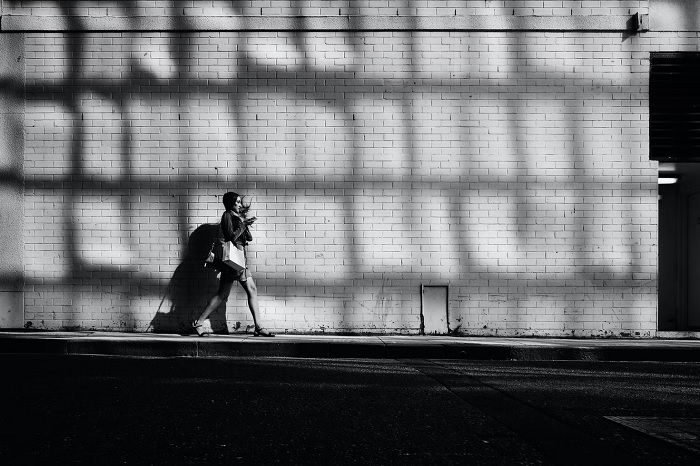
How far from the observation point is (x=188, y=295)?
32.0 ft

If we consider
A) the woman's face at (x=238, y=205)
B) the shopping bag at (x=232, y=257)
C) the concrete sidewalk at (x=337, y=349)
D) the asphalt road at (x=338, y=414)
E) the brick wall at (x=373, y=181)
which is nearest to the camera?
the asphalt road at (x=338, y=414)

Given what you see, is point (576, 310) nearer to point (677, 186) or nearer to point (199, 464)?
point (677, 186)

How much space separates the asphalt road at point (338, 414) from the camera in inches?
128

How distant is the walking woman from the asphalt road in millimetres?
2303

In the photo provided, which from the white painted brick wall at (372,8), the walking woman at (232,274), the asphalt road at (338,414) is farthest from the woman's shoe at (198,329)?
the white painted brick wall at (372,8)

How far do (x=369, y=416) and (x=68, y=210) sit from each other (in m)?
7.06

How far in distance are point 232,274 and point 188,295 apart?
118 centimetres

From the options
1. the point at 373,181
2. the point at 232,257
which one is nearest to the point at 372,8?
the point at 373,181

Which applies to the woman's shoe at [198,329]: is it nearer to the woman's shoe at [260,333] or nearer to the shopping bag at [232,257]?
the woman's shoe at [260,333]

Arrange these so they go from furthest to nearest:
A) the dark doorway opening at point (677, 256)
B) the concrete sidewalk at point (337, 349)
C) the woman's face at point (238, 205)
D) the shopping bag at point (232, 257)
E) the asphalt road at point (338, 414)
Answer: the dark doorway opening at point (677, 256)
the woman's face at point (238, 205)
the shopping bag at point (232, 257)
the concrete sidewalk at point (337, 349)
the asphalt road at point (338, 414)

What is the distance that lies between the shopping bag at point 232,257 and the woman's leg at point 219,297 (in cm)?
21

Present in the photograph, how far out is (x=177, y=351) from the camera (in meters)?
7.98

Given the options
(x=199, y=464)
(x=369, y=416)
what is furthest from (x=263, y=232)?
(x=199, y=464)

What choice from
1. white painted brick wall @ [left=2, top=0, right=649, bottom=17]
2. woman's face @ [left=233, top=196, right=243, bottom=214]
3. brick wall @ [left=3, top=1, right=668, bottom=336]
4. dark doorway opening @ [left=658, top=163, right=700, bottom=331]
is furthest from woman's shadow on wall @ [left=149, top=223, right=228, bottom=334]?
dark doorway opening @ [left=658, top=163, right=700, bottom=331]
